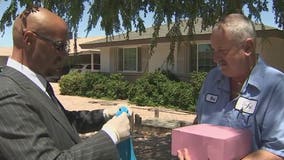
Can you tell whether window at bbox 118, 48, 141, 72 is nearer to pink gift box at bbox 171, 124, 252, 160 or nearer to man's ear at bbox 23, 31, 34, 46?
pink gift box at bbox 171, 124, 252, 160

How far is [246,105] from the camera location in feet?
8.19

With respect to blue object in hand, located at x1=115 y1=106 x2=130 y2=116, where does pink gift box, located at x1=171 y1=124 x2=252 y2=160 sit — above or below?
below

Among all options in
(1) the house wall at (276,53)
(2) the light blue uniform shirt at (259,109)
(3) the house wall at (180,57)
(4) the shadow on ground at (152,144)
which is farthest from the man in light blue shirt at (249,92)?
(1) the house wall at (276,53)

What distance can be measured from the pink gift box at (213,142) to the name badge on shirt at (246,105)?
118mm

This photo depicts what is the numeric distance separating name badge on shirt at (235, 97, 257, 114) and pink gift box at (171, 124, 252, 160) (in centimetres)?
12

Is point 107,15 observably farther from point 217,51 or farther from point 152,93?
point 152,93

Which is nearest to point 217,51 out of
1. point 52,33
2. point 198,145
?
point 198,145

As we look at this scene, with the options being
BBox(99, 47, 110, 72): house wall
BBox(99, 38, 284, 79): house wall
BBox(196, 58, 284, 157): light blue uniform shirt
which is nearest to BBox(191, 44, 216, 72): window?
BBox(99, 38, 284, 79): house wall

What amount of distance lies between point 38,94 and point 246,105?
3.67 feet

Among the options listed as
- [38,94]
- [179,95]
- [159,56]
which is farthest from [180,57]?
[38,94]

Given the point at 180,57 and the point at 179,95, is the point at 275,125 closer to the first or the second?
the point at 179,95

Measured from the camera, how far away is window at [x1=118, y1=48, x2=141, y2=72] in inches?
848

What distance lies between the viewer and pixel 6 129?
1.91m

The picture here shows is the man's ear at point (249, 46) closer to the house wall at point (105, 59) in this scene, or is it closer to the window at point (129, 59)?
the window at point (129, 59)
